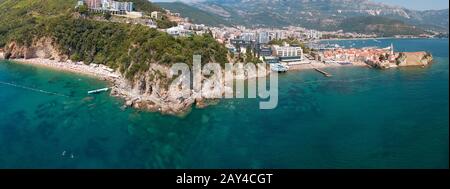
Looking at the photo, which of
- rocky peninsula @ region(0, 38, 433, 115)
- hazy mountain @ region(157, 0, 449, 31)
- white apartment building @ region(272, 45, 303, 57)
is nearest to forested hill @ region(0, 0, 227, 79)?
rocky peninsula @ region(0, 38, 433, 115)

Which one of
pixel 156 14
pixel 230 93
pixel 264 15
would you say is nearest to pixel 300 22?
pixel 264 15

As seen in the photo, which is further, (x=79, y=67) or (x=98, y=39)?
(x=98, y=39)

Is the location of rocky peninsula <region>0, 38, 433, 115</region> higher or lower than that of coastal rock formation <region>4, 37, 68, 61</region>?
lower

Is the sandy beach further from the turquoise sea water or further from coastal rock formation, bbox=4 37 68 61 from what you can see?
the turquoise sea water

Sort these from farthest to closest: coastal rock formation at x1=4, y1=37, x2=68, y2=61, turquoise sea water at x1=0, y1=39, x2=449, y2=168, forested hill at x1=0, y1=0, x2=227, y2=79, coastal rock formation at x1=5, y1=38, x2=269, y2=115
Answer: coastal rock formation at x1=4, y1=37, x2=68, y2=61, forested hill at x1=0, y1=0, x2=227, y2=79, coastal rock formation at x1=5, y1=38, x2=269, y2=115, turquoise sea water at x1=0, y1=39, x2=449, y2=168

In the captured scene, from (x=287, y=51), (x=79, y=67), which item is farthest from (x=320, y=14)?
(x=79, y=67)

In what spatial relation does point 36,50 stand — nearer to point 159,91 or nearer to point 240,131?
point 159,91
